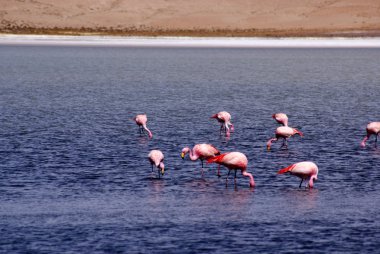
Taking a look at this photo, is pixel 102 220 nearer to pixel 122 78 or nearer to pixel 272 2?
pixel 122 78

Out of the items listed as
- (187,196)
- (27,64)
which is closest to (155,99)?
(187,196)

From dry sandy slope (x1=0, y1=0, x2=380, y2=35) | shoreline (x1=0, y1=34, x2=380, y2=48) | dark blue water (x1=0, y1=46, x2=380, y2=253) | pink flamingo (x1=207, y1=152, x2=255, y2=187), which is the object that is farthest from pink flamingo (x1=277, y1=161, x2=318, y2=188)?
dry sandy slope (x1=0, y1=0, x2=380, y2=35)

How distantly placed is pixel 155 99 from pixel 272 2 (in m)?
138

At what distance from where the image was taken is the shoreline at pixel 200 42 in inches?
3612

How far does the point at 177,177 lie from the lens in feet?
55.4

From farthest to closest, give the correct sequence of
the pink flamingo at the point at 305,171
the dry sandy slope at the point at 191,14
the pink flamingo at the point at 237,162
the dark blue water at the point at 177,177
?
the dry sandy slope at the point at 191,14 < the pink flamingo at the point at 237,162 < the pink flamingo at the point at 305,171 < the dark blue water at the point at 177,177

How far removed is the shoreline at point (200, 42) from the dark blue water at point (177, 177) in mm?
54669

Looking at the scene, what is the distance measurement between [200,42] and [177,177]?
78517 mm

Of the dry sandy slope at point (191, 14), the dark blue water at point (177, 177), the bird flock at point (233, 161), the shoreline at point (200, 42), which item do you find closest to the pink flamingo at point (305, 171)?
the bird flock at point (233, 161)

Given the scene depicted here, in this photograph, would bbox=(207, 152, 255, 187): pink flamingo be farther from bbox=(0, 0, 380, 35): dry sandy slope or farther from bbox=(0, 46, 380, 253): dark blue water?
bbox=(0, 0, 380, 35): dry sandy slope

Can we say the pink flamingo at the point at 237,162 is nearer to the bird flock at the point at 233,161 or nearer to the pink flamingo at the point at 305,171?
the bird flock at the point at 233,161

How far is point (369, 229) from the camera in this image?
13164 mm

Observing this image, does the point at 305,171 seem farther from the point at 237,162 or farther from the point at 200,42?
the point at 200,42

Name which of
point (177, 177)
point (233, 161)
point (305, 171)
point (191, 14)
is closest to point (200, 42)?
point (191, 14)
